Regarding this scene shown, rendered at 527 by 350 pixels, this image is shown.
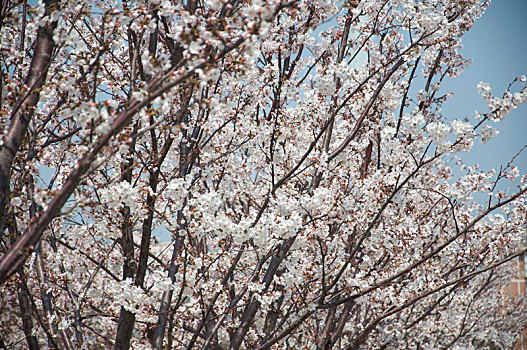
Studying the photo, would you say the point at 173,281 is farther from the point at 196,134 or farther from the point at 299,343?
the point at 299,343

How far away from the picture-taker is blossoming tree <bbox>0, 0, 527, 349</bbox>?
10.3 ft

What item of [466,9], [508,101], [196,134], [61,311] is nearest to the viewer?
[508,101]

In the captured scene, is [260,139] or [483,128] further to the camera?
[260,139]

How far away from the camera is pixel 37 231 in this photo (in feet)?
8.64

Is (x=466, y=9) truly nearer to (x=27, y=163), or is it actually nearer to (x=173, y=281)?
(x=173, y=281)

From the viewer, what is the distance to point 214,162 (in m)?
5.97

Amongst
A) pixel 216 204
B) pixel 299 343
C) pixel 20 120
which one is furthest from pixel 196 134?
pixel 299 343

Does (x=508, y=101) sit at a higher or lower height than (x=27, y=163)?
higher

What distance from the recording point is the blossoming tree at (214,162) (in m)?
3.15

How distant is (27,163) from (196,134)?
213 cm

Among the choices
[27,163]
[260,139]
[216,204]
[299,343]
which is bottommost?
[27,163]

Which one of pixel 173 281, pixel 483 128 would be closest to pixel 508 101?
pixel 483 128

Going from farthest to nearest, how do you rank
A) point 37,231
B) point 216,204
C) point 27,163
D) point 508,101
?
point 508,101, point 216,204, point 27,163, point 37,231

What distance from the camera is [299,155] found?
21.2 ft
